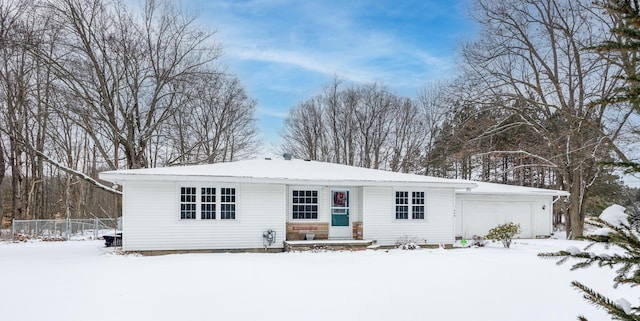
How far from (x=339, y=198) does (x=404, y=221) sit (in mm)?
2554

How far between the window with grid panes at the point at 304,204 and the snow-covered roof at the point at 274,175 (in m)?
0.72

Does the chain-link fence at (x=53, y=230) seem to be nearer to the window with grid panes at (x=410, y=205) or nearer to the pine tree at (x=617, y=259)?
the window with grid panes at (x=410, y=205)

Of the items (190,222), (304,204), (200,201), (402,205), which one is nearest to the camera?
(190,222)

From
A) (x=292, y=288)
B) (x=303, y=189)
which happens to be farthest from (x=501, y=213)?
(x=292, y=288)

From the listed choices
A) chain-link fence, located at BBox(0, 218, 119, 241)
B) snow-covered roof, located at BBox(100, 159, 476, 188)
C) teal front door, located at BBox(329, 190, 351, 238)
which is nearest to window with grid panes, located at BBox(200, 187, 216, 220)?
snow-covered roof, located at BBox(100, 159, 476, 188)

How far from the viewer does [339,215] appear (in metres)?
15.2

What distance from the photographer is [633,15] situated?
1.68 m

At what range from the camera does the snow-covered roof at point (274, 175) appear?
41.5 feet

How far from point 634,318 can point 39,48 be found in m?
23.8

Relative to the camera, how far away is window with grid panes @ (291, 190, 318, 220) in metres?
14.8

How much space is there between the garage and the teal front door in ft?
21.1

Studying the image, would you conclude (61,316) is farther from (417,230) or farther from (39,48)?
(39,48)

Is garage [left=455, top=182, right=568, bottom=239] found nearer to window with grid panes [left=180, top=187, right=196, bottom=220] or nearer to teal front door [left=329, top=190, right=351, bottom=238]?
teal front door [left=329, top=190, right=351, bottom=238]

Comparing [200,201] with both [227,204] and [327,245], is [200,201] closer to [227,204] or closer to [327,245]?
[227,204]
